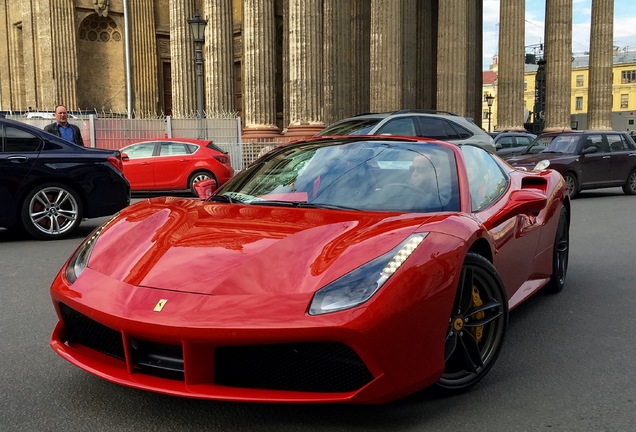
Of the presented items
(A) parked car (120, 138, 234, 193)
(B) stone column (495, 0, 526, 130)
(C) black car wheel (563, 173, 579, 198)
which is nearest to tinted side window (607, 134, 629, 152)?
(C) black car wheel (563, 173, 579, 198)

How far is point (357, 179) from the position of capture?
12.3 ft

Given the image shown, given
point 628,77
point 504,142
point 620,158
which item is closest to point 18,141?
point 620,158

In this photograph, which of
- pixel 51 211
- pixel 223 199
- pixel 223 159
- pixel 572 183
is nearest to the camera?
pixel 223 199

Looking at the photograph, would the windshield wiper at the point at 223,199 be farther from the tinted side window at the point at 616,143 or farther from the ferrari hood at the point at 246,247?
the tinted side window at the point at 616,143

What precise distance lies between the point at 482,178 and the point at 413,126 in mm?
8224

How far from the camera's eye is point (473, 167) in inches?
160

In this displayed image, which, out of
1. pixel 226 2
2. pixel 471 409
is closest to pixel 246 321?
pixel 471 409

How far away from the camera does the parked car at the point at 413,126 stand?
11719 mm

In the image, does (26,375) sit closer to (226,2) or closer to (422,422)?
(422,422)

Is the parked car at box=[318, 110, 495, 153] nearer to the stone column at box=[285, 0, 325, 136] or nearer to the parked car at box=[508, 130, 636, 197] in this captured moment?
the parked car at box=[508, 130, 636, 197]

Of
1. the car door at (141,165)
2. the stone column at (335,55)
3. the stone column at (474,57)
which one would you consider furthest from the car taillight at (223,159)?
the stone column at (474,57)

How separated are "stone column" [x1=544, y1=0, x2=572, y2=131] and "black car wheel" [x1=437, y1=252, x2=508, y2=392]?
26.4m

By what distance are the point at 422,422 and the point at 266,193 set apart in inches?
65.3

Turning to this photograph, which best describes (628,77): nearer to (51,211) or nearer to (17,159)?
(51,211)
